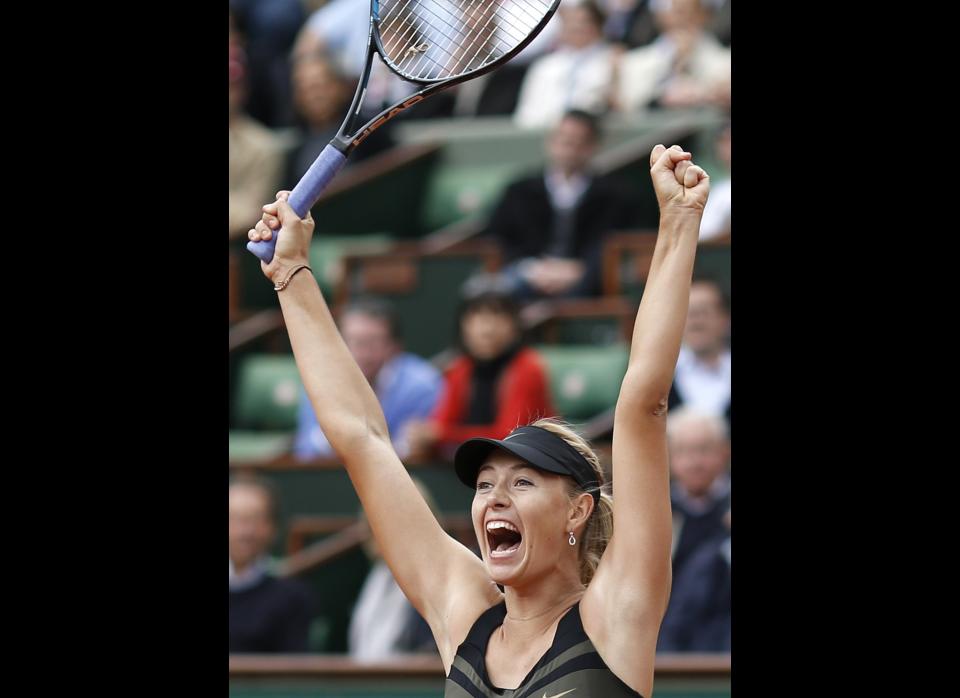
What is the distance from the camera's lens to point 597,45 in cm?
859

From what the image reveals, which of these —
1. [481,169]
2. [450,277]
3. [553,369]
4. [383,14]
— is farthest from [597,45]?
[383,14]

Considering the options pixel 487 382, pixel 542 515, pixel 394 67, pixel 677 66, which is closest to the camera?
pixel 542 515

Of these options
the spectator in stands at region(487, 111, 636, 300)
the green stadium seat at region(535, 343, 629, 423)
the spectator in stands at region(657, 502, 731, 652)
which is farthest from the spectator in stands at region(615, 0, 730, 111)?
the spectator in stands at region(657, 502, 731, 652)

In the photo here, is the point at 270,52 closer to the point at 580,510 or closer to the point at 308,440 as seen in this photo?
the point at 308,440

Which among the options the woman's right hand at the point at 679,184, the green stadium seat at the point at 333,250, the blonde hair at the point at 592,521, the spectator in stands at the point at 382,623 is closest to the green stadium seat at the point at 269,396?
the green stadium seat at the point at 333,250

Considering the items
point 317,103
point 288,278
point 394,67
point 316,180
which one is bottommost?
point 288,278

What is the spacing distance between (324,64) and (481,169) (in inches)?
44.2

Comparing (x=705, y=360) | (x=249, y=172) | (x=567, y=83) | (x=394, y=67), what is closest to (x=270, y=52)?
(x=249, y=172)

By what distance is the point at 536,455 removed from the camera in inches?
109

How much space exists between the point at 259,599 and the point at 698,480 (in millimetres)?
1841

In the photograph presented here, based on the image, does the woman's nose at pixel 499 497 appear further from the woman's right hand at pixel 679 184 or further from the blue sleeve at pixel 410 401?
the blue sleeve at pixel 410 401

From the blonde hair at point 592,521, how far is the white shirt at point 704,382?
3.74m

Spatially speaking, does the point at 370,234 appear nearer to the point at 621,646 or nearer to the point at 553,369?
the point at 553,369

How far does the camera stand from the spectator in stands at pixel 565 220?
25.2 ft
